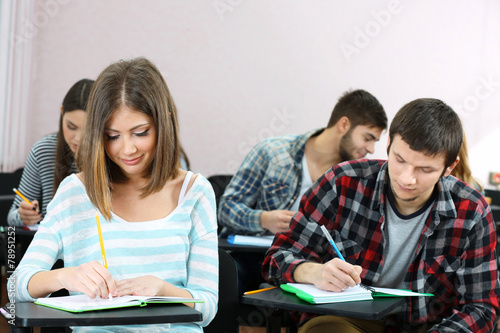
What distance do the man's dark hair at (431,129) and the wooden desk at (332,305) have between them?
0.44 metres

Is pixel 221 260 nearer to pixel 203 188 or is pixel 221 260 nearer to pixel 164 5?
pixel 203 188

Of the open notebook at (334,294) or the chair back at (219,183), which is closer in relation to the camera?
the open notebook at (334,294)

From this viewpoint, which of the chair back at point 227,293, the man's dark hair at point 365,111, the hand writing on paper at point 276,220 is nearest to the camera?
the chair back at point 227,293

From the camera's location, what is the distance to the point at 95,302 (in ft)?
3.99

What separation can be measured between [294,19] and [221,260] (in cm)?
276

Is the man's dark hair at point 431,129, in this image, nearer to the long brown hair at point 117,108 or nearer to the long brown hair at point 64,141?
the long brown hair at point 117,108

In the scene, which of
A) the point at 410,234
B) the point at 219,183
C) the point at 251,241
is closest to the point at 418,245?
the point at 410,234

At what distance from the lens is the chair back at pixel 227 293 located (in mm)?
1588

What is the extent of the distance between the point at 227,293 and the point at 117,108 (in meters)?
0.58

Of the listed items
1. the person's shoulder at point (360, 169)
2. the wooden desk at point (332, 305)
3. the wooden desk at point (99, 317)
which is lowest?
the wooden desk at point (332, 305)

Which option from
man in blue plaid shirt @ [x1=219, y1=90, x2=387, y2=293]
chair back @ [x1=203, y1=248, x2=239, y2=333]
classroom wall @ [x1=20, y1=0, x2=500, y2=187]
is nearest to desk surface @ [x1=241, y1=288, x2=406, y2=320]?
chair back @ [x1=203, y1=248, x2=239, y2=333]

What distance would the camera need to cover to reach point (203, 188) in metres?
1.57

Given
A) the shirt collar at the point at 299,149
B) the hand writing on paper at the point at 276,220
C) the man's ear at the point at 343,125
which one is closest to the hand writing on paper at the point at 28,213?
the hand writing on paper at the point at 276,220

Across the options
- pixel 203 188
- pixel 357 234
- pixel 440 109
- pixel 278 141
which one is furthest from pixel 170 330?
pixel 278 141
